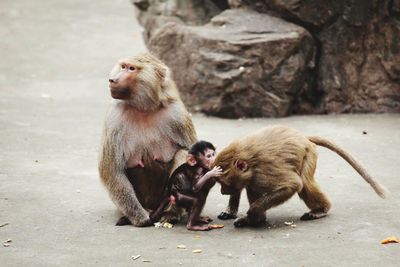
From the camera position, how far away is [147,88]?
5316 millimetres

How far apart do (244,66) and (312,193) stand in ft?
14.2

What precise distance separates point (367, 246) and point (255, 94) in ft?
16.2

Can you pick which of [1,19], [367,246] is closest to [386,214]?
[367,246]

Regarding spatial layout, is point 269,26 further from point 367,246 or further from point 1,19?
point 1,19

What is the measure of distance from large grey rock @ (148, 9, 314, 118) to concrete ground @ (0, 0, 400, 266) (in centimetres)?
25

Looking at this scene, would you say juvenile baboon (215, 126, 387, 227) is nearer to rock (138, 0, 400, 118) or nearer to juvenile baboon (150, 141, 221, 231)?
juvenile baboon (150, 141, 221, 231)

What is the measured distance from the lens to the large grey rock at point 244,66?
9.45 meters

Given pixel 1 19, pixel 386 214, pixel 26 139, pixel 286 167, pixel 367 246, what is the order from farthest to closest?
pixel 1 19 → pixel 26 139 → pixel 386 214 → pixel 286 167 → pixel 367 246

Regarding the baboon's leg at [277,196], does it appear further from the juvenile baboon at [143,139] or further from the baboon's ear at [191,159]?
the juvenile baboon at [143,139]

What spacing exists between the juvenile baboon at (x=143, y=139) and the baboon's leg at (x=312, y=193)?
0.92 metres

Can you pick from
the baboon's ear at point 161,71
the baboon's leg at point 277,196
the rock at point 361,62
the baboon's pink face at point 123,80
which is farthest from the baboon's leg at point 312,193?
the rock at point 361,62

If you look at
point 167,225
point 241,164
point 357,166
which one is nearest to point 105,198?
point 167,225

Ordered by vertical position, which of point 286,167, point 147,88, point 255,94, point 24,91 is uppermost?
point 147,88

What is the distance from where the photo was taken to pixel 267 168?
5.08m
